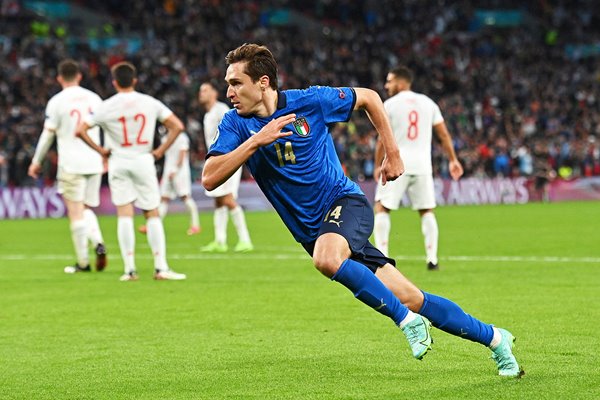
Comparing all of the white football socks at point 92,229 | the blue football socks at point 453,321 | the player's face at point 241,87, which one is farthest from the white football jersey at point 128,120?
the blue football socks at point 453,321

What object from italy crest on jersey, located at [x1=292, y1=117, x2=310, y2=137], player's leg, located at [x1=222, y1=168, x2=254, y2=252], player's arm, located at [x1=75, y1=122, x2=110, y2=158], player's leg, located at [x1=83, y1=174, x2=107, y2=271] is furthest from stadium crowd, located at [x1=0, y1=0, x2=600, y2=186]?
italy crest on jersey, located at [x1=292, y1=117, x2=310, y2=137]

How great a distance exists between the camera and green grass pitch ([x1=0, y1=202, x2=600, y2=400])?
618 cm

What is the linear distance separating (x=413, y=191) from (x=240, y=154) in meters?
7.95

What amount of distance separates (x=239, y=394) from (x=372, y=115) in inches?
70.1

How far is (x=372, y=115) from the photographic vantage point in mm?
6551

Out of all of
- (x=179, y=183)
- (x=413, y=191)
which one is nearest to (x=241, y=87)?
(x=413, y=191)

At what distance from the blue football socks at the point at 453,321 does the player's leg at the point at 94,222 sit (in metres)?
8.23

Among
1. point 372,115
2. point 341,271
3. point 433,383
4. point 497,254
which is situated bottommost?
point 497,254

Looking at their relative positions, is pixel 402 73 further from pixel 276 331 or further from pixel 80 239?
pixel 276 331

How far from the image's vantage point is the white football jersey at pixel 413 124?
1362cm

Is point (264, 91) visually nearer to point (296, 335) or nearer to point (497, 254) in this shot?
point (296, 335)

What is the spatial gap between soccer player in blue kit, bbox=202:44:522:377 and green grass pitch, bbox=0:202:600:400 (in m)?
0.43

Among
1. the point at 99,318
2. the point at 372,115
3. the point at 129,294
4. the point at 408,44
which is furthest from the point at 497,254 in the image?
the point at 408,44

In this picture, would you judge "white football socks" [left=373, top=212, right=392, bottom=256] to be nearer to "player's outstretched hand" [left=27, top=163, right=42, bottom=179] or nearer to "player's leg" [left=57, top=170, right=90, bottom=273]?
"player's leg" [left=57, top=170, right=90, bottom=273]
